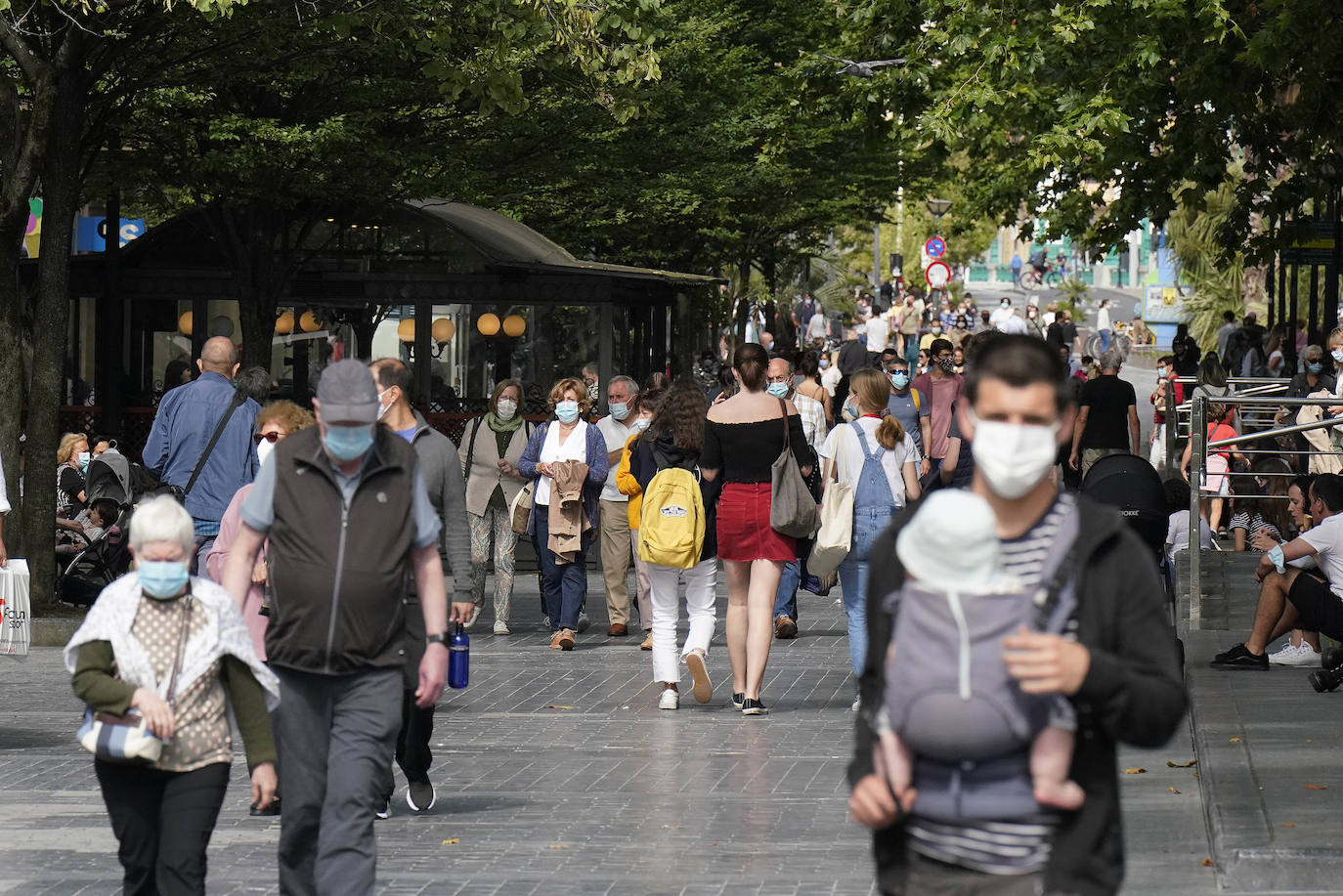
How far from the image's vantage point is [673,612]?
1101 cm

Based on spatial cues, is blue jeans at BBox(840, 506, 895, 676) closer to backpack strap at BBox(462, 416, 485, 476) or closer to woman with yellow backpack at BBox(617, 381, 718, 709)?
woman with yellow backpack at BBox(617, 381, 718, 709)

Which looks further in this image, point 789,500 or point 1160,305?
point 1160,305

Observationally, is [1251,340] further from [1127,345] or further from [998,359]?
[998,359]

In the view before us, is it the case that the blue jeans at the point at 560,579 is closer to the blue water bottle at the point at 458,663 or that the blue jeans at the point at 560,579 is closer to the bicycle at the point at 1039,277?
the blue water bottle at the point at 458,663

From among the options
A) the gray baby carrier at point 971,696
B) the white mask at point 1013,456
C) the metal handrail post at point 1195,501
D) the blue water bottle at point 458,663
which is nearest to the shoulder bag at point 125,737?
the gray baby carrier at point 971,696

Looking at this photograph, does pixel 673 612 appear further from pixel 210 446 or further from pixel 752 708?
pixel 210 446

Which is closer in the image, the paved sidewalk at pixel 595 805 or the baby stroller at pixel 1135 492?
the paved sidewalk at pixel 595 805

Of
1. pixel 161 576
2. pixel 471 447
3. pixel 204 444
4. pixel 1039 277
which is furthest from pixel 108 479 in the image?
pixel 1039 277

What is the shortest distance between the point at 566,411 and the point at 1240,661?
15.3 ft

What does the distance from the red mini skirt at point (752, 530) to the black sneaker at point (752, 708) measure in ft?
2.36

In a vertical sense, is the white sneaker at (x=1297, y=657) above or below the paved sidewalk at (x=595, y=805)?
above

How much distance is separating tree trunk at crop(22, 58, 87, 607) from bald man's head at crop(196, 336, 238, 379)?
13.5ft

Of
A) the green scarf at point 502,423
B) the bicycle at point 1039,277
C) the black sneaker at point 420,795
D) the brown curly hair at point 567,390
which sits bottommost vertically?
the black sneaker at point 420,795

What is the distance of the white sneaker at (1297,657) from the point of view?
11.8 metres
